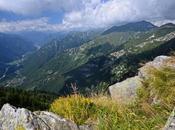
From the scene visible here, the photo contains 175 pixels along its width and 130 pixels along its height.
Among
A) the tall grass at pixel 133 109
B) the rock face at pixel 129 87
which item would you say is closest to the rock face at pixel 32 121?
the tall grass at pixel 133 109

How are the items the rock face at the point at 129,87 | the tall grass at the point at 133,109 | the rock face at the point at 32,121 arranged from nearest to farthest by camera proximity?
1. the tall grass at the point at 133,109
2. the rock face at the point at 32,121
3. the rock face at the point at 129,87

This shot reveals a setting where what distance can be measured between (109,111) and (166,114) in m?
2.84

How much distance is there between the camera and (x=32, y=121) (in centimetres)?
1034

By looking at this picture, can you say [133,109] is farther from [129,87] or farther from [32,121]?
[129,87]

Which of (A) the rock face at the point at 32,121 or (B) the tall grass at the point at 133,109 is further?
(A) the rock face at the point at 32,121

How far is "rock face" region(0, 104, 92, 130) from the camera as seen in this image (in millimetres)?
10271

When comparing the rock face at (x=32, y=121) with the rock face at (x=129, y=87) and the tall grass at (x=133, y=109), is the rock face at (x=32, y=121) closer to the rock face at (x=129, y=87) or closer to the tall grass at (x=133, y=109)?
the tall grass at (x=133, y=109)

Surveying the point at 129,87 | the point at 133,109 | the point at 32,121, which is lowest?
the point at 129,87

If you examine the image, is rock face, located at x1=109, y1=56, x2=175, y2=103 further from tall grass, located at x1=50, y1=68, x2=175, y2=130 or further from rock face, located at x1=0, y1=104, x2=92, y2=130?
rock face, located at x1=0, y1=104, x2=92, y2=130

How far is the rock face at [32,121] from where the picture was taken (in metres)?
10.3

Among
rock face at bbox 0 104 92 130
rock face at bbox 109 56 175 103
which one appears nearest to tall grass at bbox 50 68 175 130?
rock face at bbox 0 104 92 130

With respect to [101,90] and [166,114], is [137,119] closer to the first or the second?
[166,114]

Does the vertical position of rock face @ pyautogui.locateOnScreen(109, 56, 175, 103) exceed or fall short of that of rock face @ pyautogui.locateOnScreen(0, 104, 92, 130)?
it falls short

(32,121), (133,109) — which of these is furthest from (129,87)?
→ (32,121)
